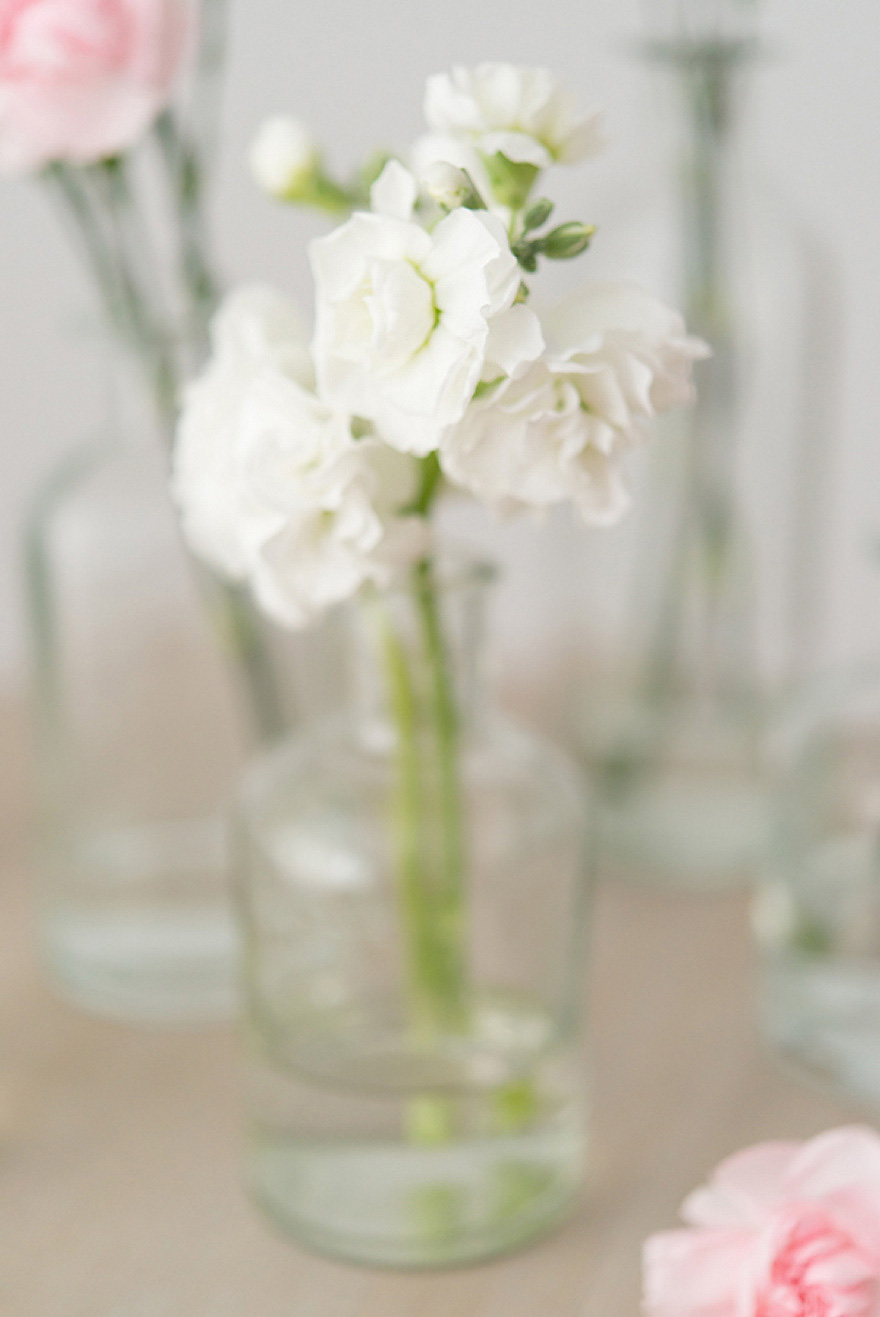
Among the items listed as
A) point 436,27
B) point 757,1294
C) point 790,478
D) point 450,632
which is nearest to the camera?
point 757,1294

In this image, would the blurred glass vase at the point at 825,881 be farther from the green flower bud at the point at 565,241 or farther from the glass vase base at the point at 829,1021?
the green flower bud at the point at 565,241

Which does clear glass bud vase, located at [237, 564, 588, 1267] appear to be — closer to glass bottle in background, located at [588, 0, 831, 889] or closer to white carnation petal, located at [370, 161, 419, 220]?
white carnation petal, located at [370, 161, 419, 220]

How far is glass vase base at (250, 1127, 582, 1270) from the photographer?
55 cm

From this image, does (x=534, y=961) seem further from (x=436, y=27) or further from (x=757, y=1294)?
(x=436, y=27)

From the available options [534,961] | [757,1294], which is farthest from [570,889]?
[757,1294]

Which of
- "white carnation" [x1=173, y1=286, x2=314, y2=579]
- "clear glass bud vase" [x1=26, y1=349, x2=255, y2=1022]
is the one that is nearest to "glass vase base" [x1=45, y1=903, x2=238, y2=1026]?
"clear glass bud vase" [x1=26, y1=349, x2=255, y2=1022]

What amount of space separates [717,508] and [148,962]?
0.35m

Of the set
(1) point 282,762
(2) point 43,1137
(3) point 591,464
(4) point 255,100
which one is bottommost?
(2) point 43,1137

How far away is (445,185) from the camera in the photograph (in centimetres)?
39

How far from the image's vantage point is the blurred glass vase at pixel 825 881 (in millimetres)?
687

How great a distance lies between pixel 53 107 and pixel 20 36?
0.03 metres

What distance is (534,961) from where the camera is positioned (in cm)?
59

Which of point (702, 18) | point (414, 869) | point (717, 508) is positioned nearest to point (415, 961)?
point (414, 869)

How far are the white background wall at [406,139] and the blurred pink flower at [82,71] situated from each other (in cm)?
45
